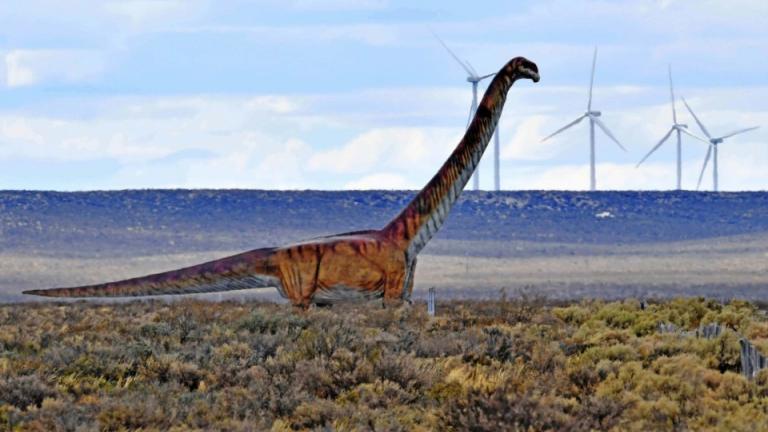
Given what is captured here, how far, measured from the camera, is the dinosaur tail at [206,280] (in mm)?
25391

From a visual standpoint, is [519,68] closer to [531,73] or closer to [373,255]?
[531,73]

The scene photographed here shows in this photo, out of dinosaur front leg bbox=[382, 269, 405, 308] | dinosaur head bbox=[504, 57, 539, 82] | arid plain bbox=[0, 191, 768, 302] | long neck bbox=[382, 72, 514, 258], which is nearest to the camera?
dinosaur front leg bbox=[382, 269, 405, 308]

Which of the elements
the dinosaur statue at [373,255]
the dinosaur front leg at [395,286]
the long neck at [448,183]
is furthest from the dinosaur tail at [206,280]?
the long neck at [448,183]

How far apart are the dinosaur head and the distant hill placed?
56.6m

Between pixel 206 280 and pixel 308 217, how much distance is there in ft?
215

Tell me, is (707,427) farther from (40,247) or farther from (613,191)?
(613,191)

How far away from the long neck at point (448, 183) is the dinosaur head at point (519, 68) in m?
0.12

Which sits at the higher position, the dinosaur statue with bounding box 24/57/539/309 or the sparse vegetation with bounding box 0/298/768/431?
the dinosaur statue with bounding box 24/57/539/309

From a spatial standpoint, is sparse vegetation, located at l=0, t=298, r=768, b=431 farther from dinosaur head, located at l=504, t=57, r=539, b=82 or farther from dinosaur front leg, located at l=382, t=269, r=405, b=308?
dinosaur head, located at l=504, t=57, r=539, b=82

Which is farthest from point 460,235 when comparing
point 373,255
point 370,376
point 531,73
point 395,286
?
point 370,376

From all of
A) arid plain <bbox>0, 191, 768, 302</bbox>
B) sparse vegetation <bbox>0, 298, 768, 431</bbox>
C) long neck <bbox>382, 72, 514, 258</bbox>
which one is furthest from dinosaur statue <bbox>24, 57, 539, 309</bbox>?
arid plain <bbox>0, 191, 768, 302</bbox>

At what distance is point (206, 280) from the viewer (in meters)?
25.8

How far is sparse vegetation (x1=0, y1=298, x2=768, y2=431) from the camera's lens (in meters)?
14.5

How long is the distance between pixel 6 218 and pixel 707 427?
2938 inches
